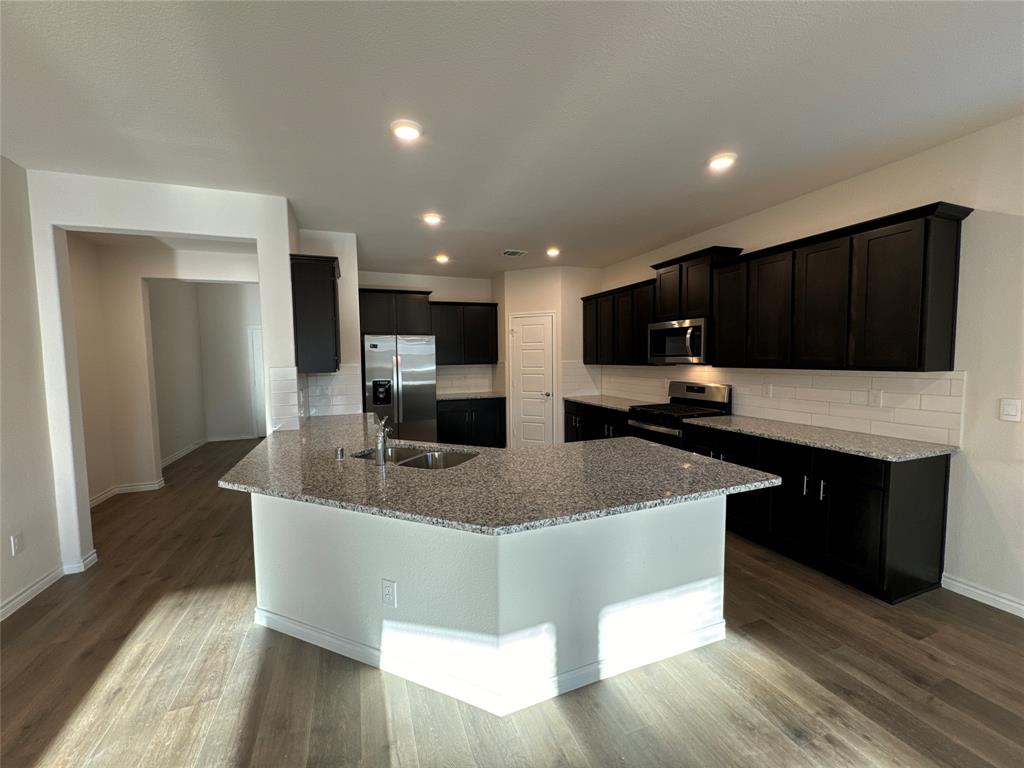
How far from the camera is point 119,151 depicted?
2469 millimetres

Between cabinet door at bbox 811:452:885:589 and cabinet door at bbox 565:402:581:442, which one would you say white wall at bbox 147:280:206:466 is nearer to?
cabinet door at bbox 565:402:581:442

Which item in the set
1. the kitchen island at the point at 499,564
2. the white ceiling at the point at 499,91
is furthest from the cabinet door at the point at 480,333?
the kitchen island at the point at 499,564

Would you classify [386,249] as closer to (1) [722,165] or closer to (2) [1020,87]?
(1) [722,165]

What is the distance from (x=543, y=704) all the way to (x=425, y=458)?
133 centimetres

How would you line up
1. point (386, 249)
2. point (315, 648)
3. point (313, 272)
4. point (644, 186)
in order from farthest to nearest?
point (386, 249)
point (313, 272)
point (644, 186)
point (315, 648)

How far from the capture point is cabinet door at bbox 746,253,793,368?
3.21 meters

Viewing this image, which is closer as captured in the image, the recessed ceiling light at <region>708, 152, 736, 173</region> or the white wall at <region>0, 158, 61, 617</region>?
the white wall at <region>0, 158, 61, 617</region>

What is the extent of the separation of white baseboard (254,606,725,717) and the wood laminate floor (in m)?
0.04

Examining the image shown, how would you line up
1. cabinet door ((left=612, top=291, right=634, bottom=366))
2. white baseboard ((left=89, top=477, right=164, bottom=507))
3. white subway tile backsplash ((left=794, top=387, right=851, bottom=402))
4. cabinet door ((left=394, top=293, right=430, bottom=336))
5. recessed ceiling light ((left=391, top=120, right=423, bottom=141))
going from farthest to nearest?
cabinet door ((left=394, top=293, right=430, bottom=336)) → cabinet door ((left=612, top=291, right=634, bottom=366)) → white baseboard ((left=89, top=477, right=164, bottom=507)) → white subway tile backsplash ((left=794, top=387, right=851, bottom=402)) → recessed ceiling light ((left=391, top=120, right=423, bottom=141))

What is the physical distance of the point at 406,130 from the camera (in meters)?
2.28

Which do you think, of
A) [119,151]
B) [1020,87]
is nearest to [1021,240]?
[1020,87]

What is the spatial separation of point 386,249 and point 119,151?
2.52m

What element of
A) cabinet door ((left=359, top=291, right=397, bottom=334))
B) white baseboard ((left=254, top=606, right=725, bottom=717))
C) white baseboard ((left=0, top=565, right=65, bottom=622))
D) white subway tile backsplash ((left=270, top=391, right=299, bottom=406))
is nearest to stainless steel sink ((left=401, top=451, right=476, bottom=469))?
white baseboard ((left=254, top=606, right=725, bottom=717))

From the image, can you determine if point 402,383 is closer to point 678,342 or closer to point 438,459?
point 438,459
